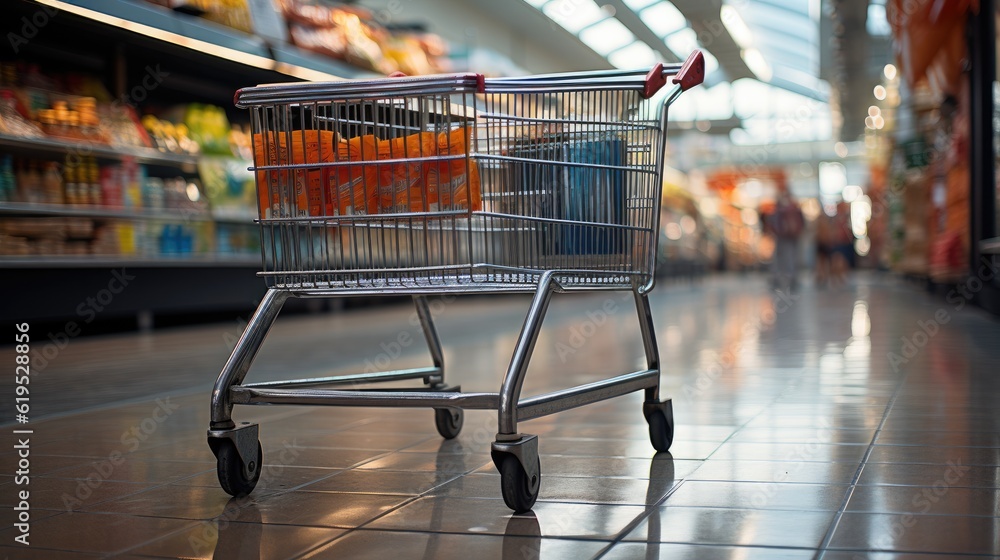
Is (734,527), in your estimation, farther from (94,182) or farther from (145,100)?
(145,100)

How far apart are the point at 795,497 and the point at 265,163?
1387mm

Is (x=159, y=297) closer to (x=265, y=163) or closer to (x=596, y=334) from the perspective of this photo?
(x=596, y=334)

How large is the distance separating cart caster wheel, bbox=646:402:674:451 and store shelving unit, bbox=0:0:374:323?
3.83 m

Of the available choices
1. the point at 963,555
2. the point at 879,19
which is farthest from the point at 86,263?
the point at 879,19

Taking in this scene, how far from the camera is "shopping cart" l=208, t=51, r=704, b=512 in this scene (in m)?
2.10

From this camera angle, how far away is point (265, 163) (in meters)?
2.38

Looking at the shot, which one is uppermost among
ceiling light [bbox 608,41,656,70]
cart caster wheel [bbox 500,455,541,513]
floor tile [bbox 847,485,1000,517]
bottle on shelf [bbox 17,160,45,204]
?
ceiling light [bbox 608,41,656,70]

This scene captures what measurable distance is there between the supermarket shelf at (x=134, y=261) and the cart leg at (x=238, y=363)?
4065 millimetres

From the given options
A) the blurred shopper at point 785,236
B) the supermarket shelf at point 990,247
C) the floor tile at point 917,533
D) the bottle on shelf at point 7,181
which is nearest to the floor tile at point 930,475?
the floor tile at point 917,533

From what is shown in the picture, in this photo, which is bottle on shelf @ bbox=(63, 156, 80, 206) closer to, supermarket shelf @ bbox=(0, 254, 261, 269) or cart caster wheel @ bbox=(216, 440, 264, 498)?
supermarket shelf @ bbox=(0, 254, 261, 269)

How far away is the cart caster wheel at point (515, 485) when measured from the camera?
1.95 meters

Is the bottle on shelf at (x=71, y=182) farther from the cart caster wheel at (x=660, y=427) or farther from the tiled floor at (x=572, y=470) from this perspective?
the cart caster wheel at (x=660, y=427)

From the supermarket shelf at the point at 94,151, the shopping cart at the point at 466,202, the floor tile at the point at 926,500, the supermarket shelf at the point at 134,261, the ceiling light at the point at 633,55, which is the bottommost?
the floor tile at the point at 926,500

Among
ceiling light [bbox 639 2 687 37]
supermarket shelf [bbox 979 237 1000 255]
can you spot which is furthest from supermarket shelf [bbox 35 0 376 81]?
ceiling light [bbox 639 2 687 37]
